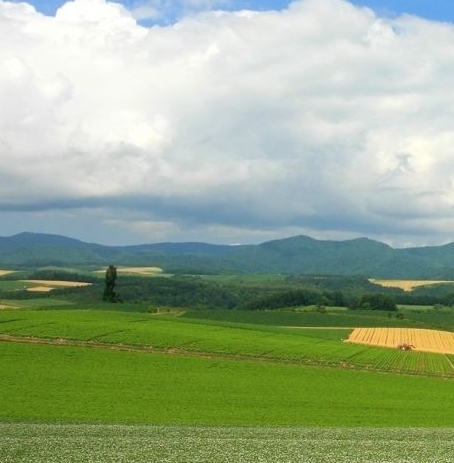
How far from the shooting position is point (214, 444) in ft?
104

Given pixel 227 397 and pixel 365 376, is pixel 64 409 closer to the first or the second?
pixel 227 397

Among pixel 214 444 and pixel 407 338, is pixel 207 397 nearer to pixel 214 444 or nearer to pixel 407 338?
pixel 214 444

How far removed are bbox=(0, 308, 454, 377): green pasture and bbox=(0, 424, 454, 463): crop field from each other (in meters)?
43.4

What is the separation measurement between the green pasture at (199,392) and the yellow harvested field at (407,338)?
133ft

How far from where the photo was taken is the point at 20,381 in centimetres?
5350

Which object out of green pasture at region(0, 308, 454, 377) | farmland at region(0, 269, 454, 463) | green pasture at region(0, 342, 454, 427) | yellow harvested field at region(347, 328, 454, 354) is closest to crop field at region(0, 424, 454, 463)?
farmland at region(0, 269, 454, 463)

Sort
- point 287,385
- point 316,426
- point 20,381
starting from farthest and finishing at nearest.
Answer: point 287,385 < point 20,381 < point 316,426

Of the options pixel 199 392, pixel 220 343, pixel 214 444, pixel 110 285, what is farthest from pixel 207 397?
pixel 110 285

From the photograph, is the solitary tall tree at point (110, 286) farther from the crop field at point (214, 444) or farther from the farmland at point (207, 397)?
the crop field at point (214, 444)

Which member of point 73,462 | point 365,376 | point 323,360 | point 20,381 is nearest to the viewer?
point 73,462

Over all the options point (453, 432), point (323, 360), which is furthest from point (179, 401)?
point (323, 360)

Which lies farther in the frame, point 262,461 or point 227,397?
point 227,397

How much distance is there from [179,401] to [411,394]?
888 inches

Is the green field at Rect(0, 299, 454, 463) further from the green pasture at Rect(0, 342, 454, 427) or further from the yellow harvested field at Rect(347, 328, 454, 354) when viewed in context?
the yellow harvested field at Rect(347, 328, 454, 354)
